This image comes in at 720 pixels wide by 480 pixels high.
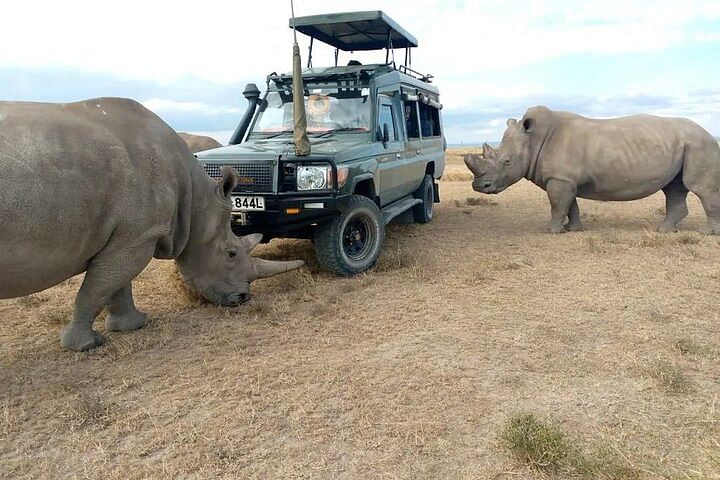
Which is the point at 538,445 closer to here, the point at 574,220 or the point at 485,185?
the point at 485,185

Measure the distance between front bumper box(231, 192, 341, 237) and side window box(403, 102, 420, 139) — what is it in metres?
3.13

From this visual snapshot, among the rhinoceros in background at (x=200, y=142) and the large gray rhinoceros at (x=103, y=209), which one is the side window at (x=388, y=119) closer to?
the large gray rhinoceros at (x=103, y=209)

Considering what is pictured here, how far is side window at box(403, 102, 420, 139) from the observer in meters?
9.06

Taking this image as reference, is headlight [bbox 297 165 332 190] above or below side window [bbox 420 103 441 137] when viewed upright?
below

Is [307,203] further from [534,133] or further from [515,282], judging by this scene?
[534,133]

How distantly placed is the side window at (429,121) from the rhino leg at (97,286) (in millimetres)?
6267

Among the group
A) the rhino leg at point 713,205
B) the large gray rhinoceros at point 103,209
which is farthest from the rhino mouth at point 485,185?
the large gray rhinoceros at point 103,209

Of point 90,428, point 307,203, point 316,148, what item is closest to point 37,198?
point 90,428

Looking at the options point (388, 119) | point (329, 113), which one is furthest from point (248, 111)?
point (388, 119)

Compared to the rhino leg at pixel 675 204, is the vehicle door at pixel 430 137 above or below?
above

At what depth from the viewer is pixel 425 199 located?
34.7 ft

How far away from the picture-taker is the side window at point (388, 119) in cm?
789

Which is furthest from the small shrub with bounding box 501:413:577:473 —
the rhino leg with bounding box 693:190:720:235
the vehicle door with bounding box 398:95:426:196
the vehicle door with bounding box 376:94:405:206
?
the rhino leg with bounding box 693:190:720:235

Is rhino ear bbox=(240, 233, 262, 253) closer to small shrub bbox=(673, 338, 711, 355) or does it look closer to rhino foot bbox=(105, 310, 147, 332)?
rhino foot bbox=(105, 310, 147, 332)
